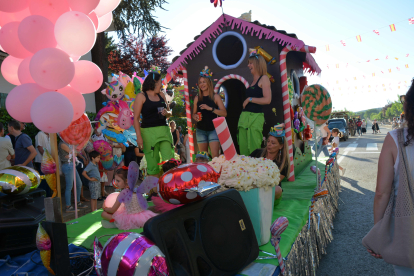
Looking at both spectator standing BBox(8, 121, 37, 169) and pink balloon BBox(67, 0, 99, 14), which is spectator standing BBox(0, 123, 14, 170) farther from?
pink balloon BBox(67, 0, 99, 14)

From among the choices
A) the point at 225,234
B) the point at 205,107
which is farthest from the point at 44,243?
the point at 205,107

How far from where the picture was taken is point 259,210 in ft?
6.87

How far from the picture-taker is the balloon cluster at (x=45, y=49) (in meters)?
2.51

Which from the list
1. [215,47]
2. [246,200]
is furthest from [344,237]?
[215,47]

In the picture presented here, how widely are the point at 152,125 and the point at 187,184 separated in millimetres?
2176

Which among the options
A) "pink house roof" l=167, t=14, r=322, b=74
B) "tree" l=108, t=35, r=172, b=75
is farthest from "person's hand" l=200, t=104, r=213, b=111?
"tree" l=108, t=35, r=172, b=75

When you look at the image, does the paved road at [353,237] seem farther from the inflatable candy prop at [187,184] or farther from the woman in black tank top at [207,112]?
the woman in black tank top at [207,112]

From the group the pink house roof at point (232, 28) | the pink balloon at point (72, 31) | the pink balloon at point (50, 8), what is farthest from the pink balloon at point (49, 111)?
the pink house roof at point (232, 28)

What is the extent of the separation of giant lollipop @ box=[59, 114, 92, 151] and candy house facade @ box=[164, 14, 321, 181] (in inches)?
106

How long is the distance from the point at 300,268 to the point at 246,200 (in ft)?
2.61

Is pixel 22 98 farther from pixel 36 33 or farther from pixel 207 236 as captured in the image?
pixel 207 236

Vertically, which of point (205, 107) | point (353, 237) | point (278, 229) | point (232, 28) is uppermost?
point (232, 28)

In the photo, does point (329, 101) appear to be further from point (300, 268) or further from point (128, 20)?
point (128, 20)

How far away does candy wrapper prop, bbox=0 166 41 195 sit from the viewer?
238 cm
